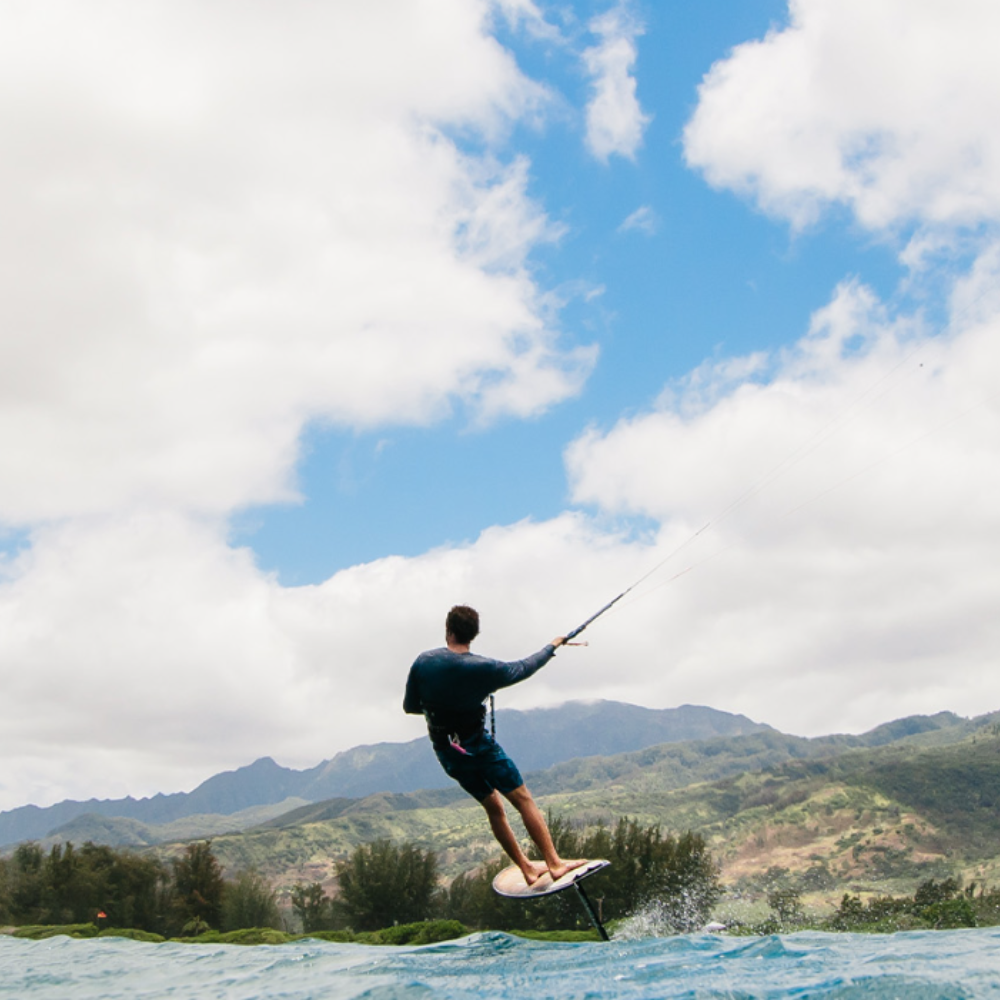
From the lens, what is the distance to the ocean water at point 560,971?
6176 mm

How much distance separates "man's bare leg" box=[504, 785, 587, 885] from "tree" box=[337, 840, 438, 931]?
7455cm

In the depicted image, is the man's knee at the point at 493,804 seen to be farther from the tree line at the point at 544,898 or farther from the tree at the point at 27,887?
the tree at the point at 27,887

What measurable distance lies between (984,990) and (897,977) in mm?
536

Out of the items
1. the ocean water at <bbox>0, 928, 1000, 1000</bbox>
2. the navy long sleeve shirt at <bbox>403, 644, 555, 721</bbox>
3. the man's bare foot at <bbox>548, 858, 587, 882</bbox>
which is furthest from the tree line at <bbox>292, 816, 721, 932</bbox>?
the navy long sleeve shirt at <bbox>403, 644, 555, 721</bbox>

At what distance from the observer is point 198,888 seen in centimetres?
8938

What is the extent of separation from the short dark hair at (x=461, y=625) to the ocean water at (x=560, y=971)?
334 centimetres

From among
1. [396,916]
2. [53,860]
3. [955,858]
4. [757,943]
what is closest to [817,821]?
[955,858]

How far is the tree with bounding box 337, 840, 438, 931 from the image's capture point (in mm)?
79438

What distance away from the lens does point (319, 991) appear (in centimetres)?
761

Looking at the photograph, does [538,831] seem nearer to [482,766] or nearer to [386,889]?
[482,766]

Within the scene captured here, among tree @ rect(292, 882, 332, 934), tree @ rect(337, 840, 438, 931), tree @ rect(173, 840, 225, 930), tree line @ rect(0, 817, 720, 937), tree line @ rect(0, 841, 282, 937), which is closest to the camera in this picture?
tree line @ rect(0, 817, 720, 937)

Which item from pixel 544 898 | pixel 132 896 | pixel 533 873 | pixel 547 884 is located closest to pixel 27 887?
pixel 132 896

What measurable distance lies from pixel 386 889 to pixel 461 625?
78904 mm

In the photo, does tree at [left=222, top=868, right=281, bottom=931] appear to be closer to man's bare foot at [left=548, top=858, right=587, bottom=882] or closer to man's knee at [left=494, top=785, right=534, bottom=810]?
man's bare foot at [left=548, top=858, right=587, bottom=882]
